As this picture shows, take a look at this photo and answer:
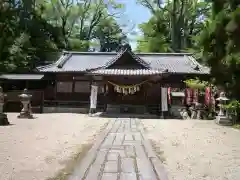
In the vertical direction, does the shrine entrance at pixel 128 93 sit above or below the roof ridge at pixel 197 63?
below

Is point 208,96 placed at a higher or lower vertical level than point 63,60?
lower

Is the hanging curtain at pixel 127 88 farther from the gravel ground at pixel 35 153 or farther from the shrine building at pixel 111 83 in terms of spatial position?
the gravel ground at pixel 35 153

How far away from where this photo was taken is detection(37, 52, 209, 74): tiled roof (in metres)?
23.5

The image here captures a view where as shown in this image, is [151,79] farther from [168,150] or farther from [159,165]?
[159,165]

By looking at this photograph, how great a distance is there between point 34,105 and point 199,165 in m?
19.0

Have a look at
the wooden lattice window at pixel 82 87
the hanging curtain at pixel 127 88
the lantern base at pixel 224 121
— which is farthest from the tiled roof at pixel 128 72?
the lantern base at pixel 224 121

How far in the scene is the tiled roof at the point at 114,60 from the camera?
924 inches

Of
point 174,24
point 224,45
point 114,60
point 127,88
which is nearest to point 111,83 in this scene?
point 127,88

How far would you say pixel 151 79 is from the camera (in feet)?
70.6

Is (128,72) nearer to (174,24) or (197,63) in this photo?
(197,63)

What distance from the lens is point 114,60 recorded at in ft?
72.1

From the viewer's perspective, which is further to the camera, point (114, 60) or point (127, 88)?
point (114, 60)

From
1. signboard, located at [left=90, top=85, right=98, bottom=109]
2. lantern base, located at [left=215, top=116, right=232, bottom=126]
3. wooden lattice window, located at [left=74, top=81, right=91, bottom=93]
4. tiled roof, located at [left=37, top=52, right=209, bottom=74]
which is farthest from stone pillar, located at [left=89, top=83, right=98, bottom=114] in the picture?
lantern base, located at [left=215, top=116, right=232, bottom=126]

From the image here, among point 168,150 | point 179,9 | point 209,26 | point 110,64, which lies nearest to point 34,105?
point 110,64
